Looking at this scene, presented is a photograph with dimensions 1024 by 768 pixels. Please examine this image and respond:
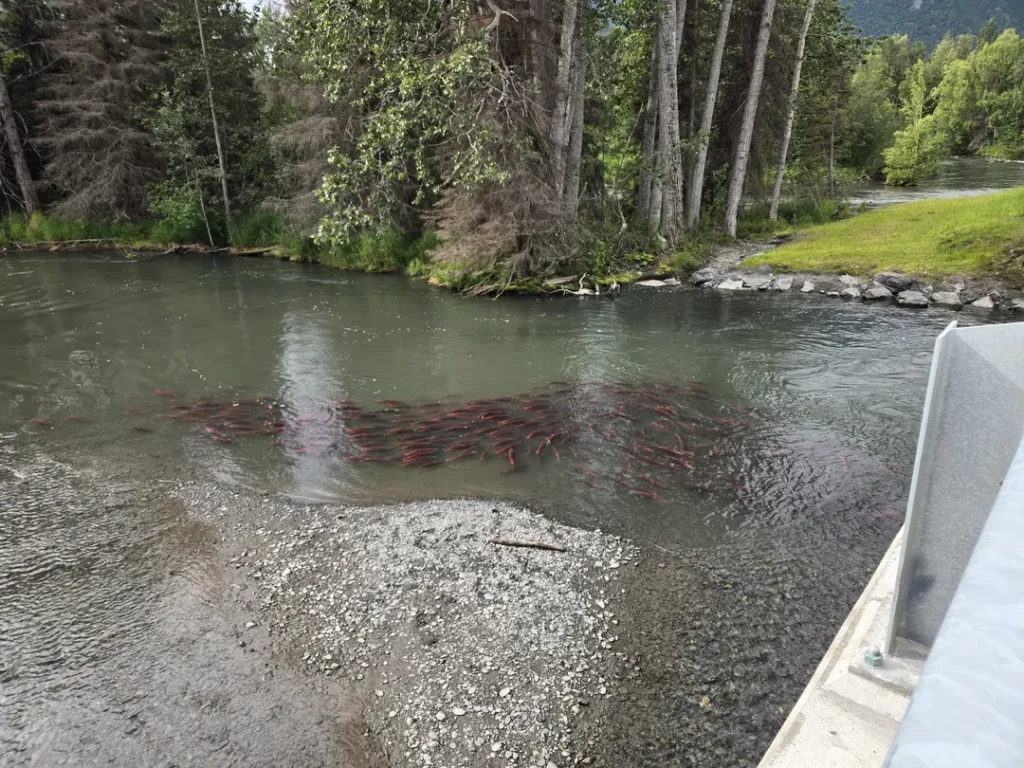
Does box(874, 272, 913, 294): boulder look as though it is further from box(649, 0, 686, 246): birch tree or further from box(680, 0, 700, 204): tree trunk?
box(680, 0, 700, 204): tree trunk

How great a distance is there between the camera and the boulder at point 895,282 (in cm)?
1583

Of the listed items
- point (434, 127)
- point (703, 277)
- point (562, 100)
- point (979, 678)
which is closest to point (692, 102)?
point (562, 100)

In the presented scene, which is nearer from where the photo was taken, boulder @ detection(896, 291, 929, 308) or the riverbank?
the riverbank

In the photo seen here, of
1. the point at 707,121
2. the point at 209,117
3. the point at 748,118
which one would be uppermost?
the point at 209,117

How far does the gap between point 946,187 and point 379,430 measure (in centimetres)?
4373

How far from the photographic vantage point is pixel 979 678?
2.37 feet

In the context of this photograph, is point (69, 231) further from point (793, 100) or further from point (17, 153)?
point (793, 100)

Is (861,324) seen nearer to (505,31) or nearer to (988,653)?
(505,31)

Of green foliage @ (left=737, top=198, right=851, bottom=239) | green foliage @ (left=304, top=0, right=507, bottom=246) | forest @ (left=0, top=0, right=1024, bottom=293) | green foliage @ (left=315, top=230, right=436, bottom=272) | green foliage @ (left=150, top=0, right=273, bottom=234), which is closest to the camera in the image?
green foliage @ (left=304, top=0, right=507, bottom=246)

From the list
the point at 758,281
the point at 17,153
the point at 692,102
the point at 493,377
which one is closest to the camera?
the point at 493,377

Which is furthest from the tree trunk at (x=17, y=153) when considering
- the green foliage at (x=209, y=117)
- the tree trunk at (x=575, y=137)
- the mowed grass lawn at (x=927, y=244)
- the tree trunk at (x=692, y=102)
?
the mowed grass lawn at (x=927, y=244)

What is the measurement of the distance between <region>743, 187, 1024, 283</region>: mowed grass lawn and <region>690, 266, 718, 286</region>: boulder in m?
1.46

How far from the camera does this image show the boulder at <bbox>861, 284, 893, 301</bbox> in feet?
51.7

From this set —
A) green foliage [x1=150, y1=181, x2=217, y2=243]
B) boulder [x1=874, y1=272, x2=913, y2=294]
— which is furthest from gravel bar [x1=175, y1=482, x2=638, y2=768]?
green foliage [x1=150, y1=181, x2=217, y2=243]
